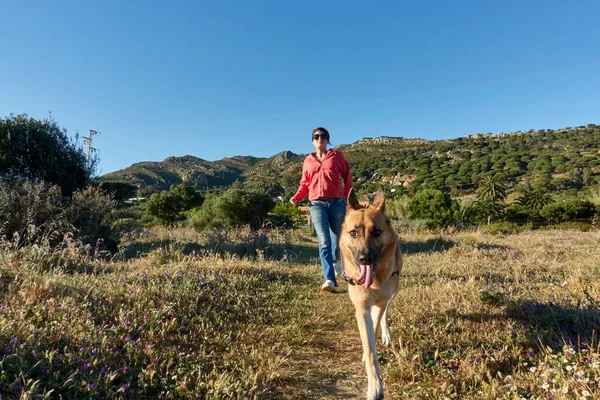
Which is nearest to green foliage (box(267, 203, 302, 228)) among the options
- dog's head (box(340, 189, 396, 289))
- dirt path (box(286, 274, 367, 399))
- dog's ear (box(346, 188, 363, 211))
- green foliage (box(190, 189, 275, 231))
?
green foliage (box(190, 189, 275, 231))

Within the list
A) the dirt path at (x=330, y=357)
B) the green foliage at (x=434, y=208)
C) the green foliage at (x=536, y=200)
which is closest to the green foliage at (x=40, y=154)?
the dirt path at (x=330, y=357)

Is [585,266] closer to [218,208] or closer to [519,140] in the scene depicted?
[218,208]

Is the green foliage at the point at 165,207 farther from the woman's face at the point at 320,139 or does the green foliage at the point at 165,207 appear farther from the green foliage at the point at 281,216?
the woman's face at the point at 320,139

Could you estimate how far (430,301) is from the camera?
12.3 ft

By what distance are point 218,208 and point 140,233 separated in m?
Result: 5.17

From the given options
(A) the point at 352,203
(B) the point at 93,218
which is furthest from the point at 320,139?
(B) the point at 93,218

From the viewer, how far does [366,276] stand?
8.45ft

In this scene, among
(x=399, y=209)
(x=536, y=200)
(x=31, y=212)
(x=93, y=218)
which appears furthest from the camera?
(x=536, y=200)

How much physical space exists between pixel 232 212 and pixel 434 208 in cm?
1035

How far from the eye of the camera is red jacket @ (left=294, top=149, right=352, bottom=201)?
15.2 feet

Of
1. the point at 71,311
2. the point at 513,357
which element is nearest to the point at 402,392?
the point at 513,357

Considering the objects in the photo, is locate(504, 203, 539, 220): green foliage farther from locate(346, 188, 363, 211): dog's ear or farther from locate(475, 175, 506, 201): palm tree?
locate(346, 188, 363, 211): dog's ear

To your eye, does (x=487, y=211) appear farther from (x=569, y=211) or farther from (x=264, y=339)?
(x=264, y=339)

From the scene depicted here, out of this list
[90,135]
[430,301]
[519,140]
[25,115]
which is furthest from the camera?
[519,140]
